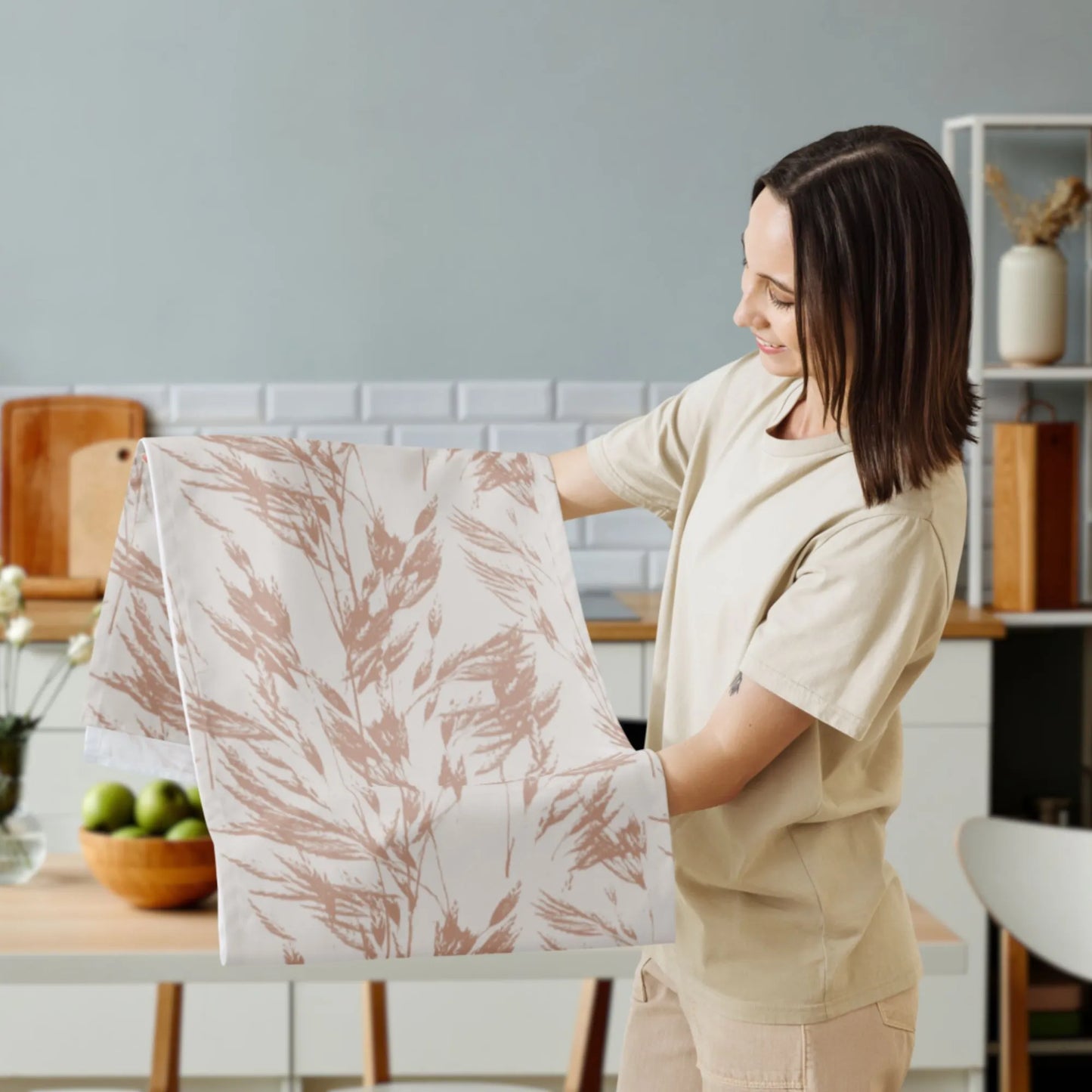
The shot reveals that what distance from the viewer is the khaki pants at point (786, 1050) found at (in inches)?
43.3

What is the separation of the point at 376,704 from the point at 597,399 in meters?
2.15

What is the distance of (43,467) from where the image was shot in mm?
3014

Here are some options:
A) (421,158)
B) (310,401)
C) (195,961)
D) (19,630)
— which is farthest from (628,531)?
(195,961)

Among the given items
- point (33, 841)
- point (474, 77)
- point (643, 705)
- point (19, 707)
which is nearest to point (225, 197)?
point (474, 77)

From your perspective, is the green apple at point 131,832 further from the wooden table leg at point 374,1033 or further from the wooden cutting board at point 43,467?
the wooden cutting board at point 43,467

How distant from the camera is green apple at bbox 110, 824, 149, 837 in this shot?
4.53 feet

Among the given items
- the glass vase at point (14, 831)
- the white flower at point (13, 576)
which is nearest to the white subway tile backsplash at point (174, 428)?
the white flower at point (13, 576)

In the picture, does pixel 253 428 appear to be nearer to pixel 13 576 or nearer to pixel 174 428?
pixel 174 428

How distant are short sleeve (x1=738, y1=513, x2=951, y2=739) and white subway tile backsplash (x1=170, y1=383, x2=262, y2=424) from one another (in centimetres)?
223

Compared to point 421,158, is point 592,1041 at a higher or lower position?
lower

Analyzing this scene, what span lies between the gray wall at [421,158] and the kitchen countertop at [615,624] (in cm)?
62

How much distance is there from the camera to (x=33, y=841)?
150 centimetres

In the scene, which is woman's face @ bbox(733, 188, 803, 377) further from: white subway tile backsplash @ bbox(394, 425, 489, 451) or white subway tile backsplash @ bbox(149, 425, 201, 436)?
white subway tile backsplash @ bbox(149, 425, 201, 436)

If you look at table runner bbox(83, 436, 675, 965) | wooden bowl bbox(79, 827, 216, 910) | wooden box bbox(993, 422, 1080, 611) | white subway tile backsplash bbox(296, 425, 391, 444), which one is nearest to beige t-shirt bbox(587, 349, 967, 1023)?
table runner bbox(83, 436, 675, 965)
